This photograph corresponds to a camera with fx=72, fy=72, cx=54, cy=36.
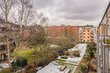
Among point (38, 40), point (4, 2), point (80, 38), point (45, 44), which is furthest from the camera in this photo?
point (80, 38)

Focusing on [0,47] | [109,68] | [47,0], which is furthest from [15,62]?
[109,68]

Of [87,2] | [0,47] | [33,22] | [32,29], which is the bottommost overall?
[0,47]

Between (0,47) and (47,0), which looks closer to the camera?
(47,0)

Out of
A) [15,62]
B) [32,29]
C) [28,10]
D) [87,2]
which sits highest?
[87,2]

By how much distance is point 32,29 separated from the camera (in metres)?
A: 5.48

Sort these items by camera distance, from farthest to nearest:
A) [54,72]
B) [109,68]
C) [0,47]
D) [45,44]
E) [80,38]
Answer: [80,38] < [0,47] < [45,44] < [54,72] < [109,68]

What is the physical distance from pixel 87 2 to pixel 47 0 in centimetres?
290

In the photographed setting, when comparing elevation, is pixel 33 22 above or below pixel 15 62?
above

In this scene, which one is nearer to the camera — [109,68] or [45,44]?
[109,68]

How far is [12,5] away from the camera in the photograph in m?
4.38

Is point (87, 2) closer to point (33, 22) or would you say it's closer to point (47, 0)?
point (47, 0)

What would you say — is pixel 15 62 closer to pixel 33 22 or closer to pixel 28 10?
pixel 33 22

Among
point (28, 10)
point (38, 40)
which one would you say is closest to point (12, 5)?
point (28, 10)

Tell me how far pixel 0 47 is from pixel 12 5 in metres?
5.25
